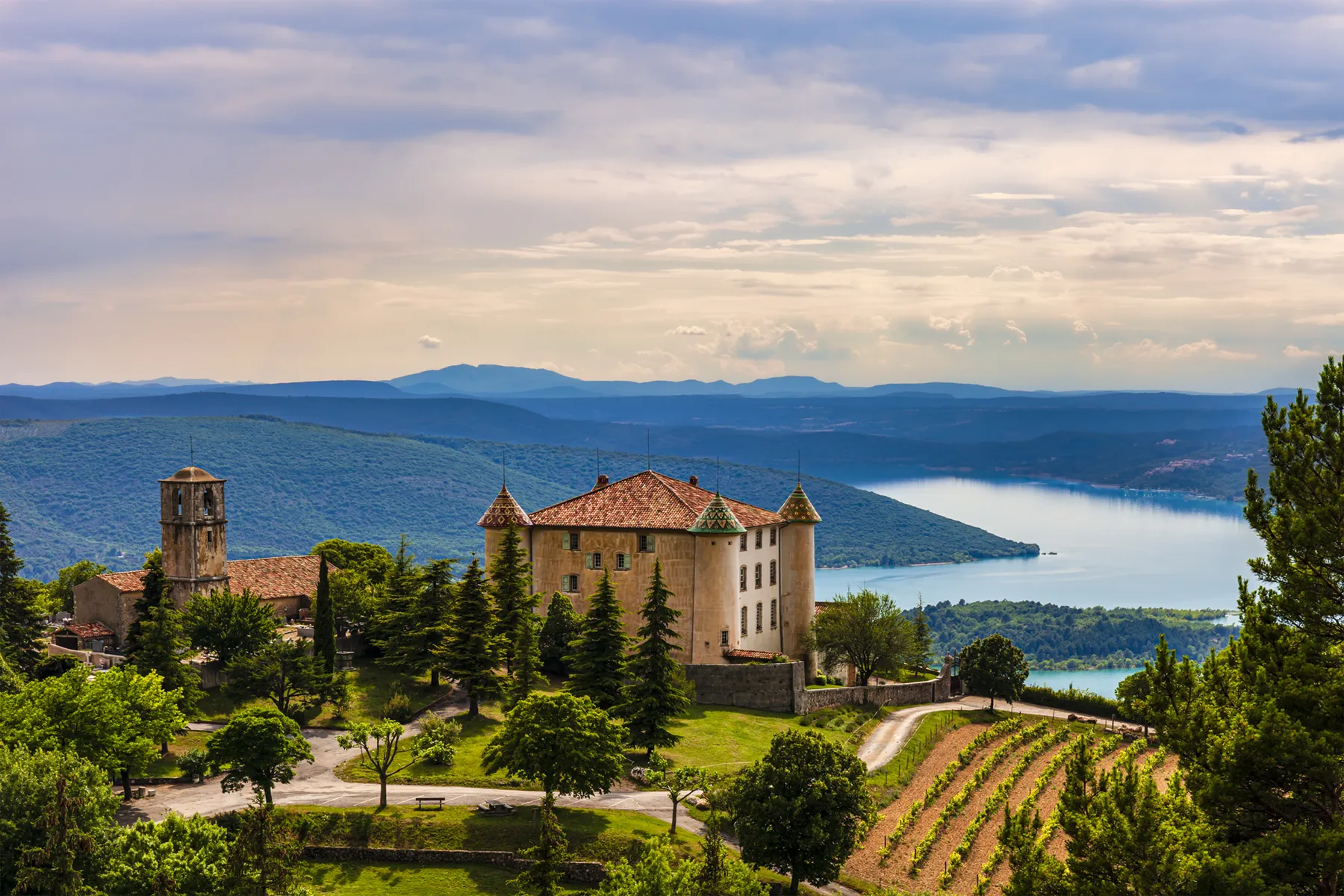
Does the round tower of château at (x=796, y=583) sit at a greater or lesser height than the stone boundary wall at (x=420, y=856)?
greater

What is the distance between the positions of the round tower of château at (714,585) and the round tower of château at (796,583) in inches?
256

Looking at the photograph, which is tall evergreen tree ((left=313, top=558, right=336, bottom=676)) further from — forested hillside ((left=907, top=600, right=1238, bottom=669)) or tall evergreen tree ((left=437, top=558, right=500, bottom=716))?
forested hillside ((left=907, top=600, right=1238, bottom=669))

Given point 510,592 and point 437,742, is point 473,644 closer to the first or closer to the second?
point 510,592

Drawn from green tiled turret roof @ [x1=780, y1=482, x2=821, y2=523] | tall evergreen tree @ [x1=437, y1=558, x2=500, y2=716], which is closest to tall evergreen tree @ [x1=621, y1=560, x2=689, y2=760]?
tall evergreen tree @ [x1=437, y1=558, x2=500, y2=716]

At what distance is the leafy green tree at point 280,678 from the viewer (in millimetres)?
51375

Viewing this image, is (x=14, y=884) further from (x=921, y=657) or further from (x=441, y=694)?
(x=921, y=657)

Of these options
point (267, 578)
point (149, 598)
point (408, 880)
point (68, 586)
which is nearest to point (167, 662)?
point (149, 598)

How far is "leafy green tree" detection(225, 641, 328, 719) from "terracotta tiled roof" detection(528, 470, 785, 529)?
54.1ft

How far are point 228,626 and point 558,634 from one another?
47.0 ft

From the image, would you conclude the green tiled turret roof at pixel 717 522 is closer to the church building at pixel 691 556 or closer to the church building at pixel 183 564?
the church building at pixel 691 556

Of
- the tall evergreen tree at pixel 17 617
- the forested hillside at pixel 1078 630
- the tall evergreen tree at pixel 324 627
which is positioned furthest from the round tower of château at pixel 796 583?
the forested hillside at pixel 1078 630

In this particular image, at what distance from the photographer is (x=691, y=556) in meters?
63.8

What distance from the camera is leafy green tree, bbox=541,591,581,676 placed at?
60969mm

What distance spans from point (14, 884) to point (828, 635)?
40.1m
